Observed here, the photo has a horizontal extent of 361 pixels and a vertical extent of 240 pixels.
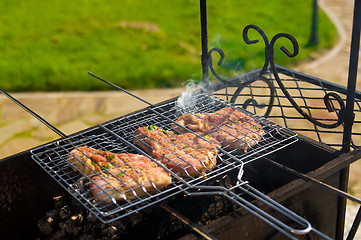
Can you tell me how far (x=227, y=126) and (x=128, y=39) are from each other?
4718 mm

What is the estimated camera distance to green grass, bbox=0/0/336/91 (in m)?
5.96

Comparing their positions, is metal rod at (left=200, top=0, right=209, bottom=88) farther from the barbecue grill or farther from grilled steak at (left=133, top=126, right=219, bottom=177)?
grilled steak at (left=133, top=126, right=219, bottom=177)

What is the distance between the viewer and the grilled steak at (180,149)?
7.29ft

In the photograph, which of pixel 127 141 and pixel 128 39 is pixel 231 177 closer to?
pixel 127 141

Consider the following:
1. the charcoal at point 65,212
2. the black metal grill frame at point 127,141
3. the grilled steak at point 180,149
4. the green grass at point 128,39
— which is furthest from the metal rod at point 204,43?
the green grass at point 128,39

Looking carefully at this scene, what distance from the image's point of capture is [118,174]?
2.19m

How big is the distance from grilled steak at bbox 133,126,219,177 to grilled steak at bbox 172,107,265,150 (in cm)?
7

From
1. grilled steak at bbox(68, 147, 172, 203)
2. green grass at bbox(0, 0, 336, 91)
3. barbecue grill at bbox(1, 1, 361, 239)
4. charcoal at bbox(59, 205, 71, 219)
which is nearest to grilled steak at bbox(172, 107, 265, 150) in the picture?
barbecue grill at bbox(1, 1, 361, 239)

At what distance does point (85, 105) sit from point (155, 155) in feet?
10.4

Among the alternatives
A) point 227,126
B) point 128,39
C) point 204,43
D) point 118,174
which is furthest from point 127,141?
point 128,39

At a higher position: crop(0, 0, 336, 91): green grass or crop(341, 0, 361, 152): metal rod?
crop(341, 0, 361, 152): metal rod

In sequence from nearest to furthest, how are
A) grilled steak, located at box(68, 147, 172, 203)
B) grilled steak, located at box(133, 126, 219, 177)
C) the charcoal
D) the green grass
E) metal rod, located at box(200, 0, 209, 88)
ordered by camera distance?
grilled steak, located at box(68, 147, 172, 203) → grilled steak, located at box(133, 126, 219, 177) → the charcoal → metal rod, located at box(200, 0, 209, 88) → the green grass

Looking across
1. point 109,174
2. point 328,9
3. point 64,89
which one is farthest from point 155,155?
point 328,9

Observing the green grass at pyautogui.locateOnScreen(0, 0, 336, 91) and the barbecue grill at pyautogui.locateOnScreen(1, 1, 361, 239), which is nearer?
the barbecue grill at pyautogui.locateOnScreen(1, 1, 361, 239)
